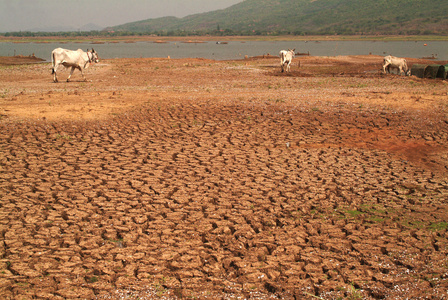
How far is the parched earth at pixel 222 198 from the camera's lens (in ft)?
15.3

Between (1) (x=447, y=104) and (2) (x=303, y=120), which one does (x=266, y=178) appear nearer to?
(2) (x=303, y=120)

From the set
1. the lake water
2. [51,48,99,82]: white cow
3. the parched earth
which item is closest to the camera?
the parched earth

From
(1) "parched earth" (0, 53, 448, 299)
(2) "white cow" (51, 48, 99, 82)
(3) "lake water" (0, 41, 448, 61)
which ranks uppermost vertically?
(3) "lake water" (0, 41, 448, 61)

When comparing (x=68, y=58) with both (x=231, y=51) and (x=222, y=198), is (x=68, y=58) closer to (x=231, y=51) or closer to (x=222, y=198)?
(x=222, y=198)

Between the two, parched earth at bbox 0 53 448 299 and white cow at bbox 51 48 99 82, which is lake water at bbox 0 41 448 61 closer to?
white cow at bbox 51 48 99 82

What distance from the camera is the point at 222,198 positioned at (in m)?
6.86

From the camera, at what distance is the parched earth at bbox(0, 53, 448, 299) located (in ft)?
15.3

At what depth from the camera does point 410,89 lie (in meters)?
16.9

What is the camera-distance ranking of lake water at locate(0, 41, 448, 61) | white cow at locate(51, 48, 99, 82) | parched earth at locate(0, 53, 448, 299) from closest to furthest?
parched earth at locate(0, 53, 448, 299) < white cow at locate(51, 48, 99, 82) < lake water at locate(0, 41, 448, 61)

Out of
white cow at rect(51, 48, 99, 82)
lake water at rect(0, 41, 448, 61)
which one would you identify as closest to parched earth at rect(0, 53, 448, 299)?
white cow at rect(51, 48, 99, 82)

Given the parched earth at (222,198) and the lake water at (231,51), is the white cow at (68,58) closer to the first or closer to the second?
the parched earth at (222,198)

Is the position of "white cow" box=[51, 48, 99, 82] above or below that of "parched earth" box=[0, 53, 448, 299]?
above

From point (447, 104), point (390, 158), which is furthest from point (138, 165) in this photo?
point (447, 104)

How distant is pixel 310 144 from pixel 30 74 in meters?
19.4
